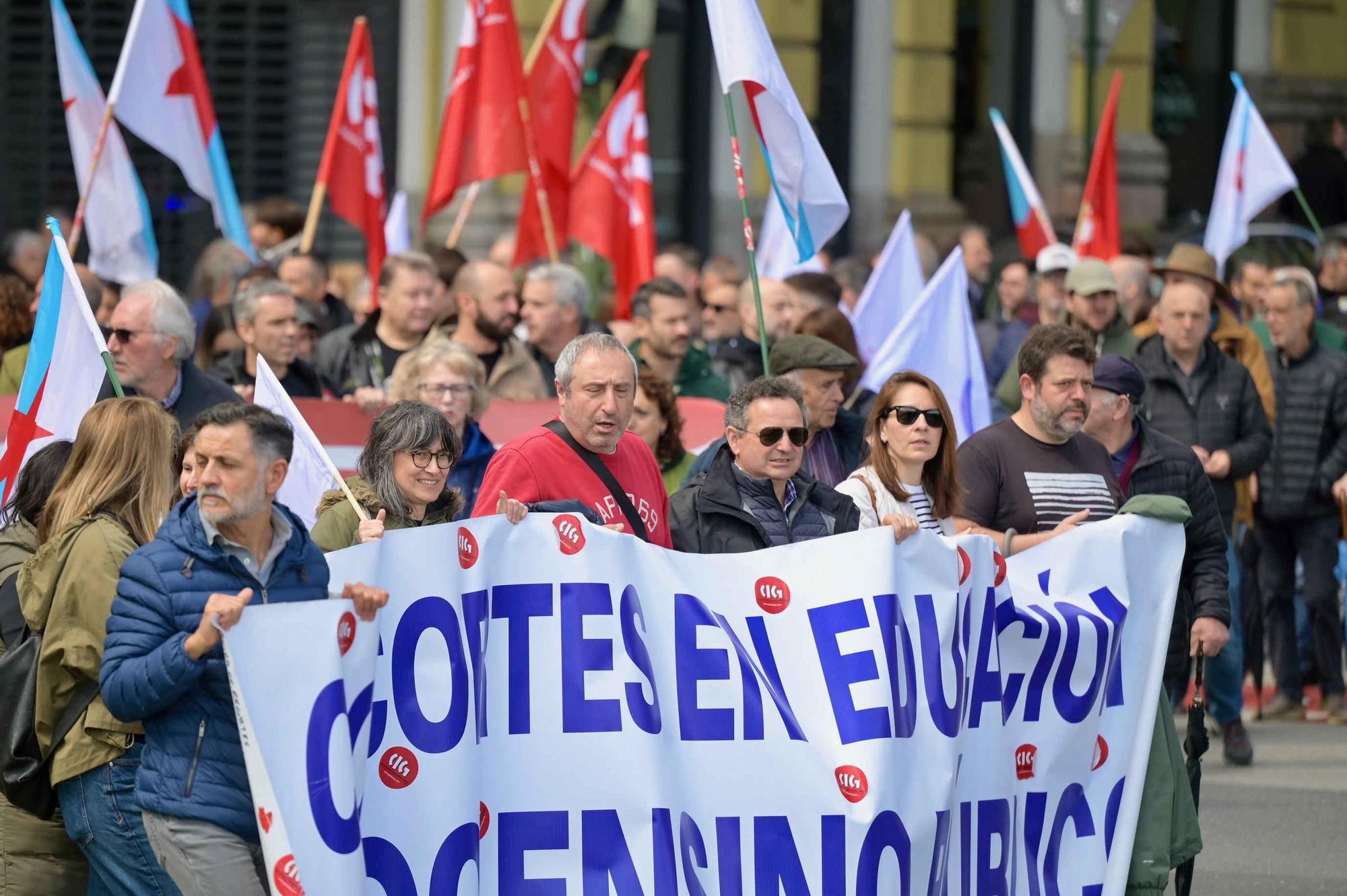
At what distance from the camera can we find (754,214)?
61.1ft

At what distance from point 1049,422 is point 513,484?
6.23 feet

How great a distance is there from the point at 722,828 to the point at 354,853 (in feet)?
3.31

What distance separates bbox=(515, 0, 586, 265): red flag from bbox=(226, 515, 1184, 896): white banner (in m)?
6.80

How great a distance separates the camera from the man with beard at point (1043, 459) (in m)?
7.09

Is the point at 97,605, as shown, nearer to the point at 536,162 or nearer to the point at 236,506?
the point at 236,506

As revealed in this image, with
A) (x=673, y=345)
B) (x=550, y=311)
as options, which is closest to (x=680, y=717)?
(x=673, y=345)

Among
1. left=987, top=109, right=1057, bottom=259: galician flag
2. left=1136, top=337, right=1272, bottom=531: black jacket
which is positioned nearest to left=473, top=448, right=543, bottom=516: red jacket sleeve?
left=1136, top=337, right=1272, bottom=531: black jacket

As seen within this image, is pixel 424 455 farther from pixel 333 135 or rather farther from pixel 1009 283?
pixel 1009 283

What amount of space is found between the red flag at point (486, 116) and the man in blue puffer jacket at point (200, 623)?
267 inches

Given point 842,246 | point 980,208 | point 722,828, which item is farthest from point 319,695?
point 980,208

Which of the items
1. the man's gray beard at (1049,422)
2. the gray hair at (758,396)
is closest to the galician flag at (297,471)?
the gray hair at (758,396)

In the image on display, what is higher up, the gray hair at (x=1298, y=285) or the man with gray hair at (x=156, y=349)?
A: the gray hair at (x=1298, y=285)

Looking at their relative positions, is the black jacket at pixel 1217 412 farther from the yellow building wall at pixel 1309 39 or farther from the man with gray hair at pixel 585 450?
the yellow building wall at pixel 1309 39

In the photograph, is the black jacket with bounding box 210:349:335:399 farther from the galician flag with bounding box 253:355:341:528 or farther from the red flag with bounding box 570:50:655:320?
the red flag with bounding box 570:50:655:320
